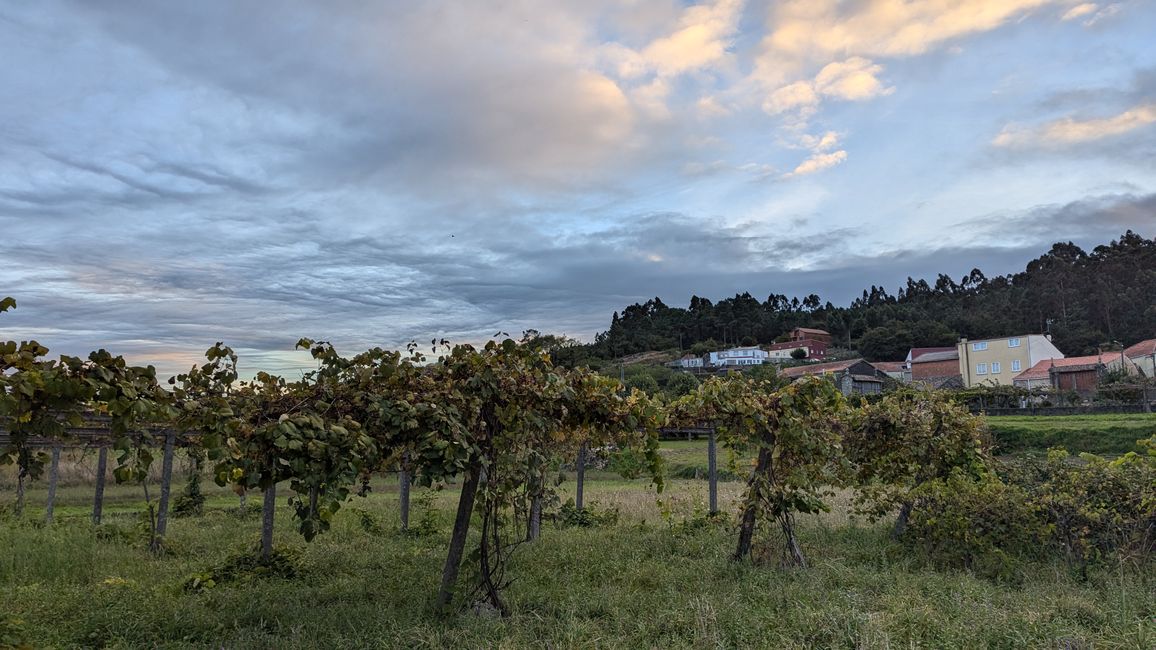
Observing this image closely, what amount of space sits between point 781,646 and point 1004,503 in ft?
15.4

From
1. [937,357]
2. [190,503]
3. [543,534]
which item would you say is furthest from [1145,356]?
[190,503]

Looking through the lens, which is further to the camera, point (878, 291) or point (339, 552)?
point (878, 291)

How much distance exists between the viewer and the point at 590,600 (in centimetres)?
605

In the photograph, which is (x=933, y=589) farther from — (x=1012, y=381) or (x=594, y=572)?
(x=1012, y=381)

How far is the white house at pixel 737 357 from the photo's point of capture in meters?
87.2

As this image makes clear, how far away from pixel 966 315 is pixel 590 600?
9555 centimetres

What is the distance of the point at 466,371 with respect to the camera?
18.7 feet

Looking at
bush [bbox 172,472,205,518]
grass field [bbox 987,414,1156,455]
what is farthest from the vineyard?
grass field [bbox 987,414,1156,455]

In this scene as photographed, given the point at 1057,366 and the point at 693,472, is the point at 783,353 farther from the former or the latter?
the point at 693,472

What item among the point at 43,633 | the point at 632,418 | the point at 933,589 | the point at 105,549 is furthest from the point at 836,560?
the point at 105,549

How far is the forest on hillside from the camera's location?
72.5 metres

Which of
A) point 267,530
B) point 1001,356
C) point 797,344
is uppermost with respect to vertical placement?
point 797,344

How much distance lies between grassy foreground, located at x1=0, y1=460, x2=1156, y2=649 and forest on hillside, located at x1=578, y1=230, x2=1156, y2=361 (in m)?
44.1

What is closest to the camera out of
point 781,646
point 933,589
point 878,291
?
point 781,646
